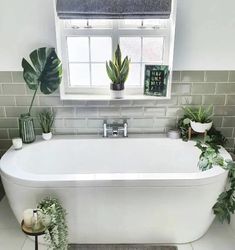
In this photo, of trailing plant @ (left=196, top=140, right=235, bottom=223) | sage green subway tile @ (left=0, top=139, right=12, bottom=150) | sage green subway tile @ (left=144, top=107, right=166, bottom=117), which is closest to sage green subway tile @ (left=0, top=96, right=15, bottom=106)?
sage green subway tile @ (left=0, top=139, right=12, bottom=150)

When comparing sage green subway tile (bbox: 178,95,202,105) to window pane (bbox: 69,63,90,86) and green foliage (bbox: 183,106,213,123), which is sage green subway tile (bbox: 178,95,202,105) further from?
window pane (bbox: 69,63,90,86)

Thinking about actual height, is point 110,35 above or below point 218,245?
above

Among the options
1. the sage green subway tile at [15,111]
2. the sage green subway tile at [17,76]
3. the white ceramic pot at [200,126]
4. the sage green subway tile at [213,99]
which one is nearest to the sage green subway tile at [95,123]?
the sage green subway tile at [15,111]

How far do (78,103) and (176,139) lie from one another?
3.13ft

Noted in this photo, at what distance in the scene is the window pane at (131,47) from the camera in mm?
2439

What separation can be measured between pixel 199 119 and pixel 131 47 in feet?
2.97

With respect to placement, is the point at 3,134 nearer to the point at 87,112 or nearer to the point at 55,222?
the point at 87,112

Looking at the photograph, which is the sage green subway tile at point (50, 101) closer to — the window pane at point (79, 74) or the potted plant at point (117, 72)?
the window pane at point (79, 74)

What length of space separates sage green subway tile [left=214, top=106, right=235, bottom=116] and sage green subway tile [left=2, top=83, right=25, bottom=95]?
69.5 inches

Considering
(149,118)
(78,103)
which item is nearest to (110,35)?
(78,103)

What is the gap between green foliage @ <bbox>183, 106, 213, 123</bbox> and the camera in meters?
2.32

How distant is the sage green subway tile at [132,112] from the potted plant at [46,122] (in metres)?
0.67

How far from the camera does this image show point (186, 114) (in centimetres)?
242

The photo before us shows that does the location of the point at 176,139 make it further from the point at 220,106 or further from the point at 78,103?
the point at 78,103
